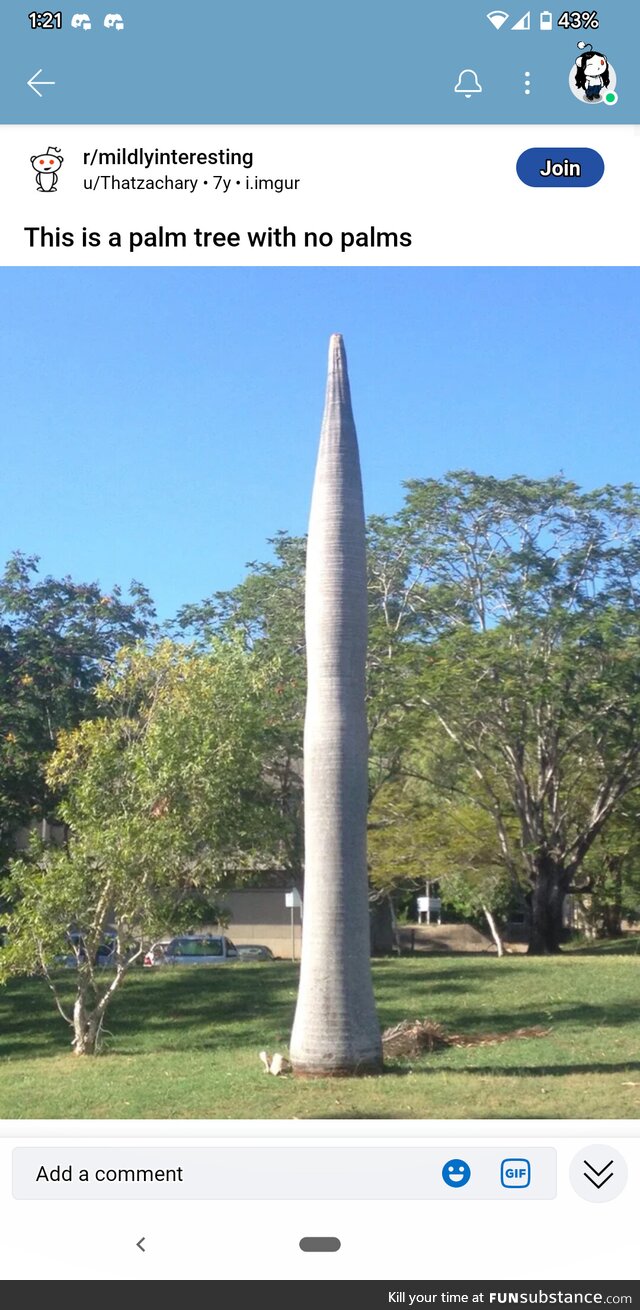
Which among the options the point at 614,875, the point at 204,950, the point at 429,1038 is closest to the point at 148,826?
the point at 429,1038

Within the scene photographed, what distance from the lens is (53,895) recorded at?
37.7 ft

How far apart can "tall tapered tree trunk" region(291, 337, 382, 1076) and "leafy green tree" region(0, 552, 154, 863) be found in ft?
22.7

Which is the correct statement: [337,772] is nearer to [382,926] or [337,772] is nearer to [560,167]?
[560,167]

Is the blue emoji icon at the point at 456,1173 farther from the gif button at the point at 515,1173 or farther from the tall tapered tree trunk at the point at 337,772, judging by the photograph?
the tall tapered tree trunk at the point at 337,772

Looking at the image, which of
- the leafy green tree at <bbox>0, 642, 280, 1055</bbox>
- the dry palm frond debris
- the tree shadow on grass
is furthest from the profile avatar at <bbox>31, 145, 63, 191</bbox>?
the dry palm frond debris

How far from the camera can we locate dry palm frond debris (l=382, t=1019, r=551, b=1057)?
34.1 ft

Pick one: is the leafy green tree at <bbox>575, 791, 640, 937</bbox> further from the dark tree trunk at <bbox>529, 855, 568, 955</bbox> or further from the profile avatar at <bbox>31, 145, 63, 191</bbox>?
the profile avatar at <bbox>31, 145, 63, 191</bbox>

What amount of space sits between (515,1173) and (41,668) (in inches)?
556

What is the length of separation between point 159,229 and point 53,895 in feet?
27.4

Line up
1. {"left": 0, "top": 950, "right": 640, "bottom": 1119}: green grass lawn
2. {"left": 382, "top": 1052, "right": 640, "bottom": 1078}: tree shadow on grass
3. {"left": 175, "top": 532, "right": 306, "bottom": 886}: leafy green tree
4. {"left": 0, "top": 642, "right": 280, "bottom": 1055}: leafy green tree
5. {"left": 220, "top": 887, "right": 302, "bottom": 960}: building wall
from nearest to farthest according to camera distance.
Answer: {"left": 0, "top": 950, "right": 640, "bottom": 1119}: green grass lawn → {"left": 382, "top": 1052, "right": 640, "bottom": 1078}: tree shadow on grass → {"left": 0, "top": 642, "right": 280, "bottom": 1055}: leafy green tree → {"left": 175, "top": 532, "right": 306, "bottom": 886}: leafy green tree → {"left": 220, "top": 887, "right": 302, "bottom": 960}: building wall

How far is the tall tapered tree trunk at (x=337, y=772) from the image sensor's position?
29.3 ft
